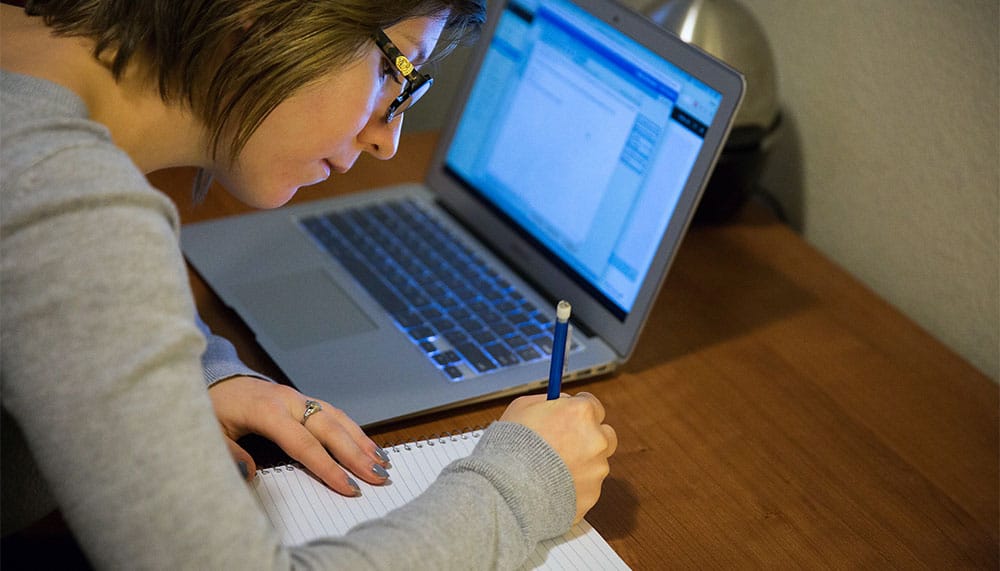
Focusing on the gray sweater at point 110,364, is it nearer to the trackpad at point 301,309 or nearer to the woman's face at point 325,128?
the woman's face at point 325,128

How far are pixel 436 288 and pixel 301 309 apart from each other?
Answer: 0.47 feet

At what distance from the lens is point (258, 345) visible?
3.19 ft

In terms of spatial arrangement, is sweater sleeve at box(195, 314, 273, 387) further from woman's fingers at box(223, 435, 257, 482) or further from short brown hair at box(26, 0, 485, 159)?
short brown hair at box(26, 0, 485, 159)

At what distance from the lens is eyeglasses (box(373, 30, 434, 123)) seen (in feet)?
2.40

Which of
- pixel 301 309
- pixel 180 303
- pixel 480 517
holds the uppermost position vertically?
pixel 180 303

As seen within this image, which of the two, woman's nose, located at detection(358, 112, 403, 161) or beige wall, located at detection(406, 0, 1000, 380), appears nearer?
woman's nose, located at detection(358, 112, 403, 161)

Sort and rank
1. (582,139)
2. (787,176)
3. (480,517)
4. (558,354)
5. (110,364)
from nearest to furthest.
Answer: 1. (110,364)
2. (480,517)
3. (558,354)
4. (582,139)
5. (787,176)

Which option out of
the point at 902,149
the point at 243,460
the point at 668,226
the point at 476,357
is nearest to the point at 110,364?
the point at 243,460

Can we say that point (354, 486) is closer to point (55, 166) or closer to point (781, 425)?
point (55, 166)

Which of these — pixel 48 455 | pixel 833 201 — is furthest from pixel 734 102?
pixel 48 455

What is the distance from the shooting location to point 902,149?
1174 millimetres

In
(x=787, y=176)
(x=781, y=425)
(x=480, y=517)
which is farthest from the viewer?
(x=787, y=176)

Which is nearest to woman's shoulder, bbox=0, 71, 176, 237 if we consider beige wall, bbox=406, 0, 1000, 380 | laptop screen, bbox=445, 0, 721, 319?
laptop screen, bbox=445, 0, 721, 319

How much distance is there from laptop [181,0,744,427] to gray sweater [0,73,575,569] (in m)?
0.31
